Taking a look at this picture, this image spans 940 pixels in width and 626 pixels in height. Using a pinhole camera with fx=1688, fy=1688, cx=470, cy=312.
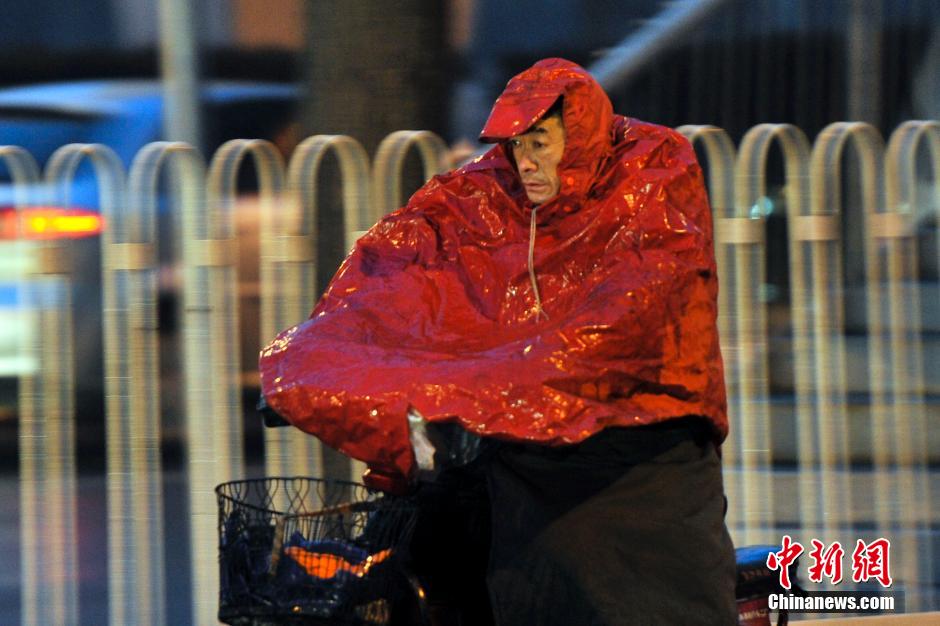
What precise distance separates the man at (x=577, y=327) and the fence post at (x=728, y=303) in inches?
62.0

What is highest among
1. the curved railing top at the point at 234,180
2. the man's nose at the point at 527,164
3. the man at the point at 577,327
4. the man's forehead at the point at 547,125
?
the curved railing top at the point at 234,180

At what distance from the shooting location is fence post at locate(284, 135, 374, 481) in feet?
14.5

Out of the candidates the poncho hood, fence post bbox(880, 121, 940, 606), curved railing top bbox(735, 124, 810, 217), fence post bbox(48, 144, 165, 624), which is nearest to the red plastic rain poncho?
the poncho hood

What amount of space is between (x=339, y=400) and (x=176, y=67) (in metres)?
5.15

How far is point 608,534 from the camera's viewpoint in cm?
307

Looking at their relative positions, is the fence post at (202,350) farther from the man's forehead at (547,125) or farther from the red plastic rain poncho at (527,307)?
the man's forehead at (547,125)

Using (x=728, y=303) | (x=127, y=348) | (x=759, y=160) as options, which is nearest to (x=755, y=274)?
(x=728, y=303)

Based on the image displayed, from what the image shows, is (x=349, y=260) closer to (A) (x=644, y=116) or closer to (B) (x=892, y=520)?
(B) (x=892, y=520)

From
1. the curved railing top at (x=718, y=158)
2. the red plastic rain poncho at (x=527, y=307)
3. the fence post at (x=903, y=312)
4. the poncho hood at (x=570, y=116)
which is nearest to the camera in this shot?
the red plastic rain poncho at (x=527, y=307)

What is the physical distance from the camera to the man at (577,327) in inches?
113

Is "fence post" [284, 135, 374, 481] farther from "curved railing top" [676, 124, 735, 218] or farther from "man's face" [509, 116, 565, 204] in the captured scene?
"man's face" [509, 116, 565, 204]

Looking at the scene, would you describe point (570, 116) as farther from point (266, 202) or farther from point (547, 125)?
point (266, 202)

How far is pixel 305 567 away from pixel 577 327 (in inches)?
24.2

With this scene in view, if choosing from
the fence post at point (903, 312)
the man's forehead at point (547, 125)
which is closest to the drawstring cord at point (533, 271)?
the man's forehead at point (547, 125)
